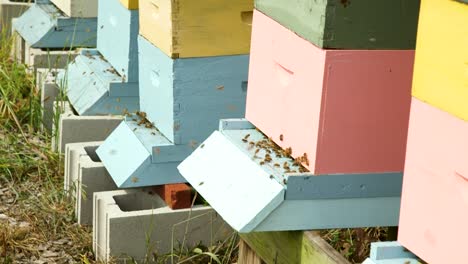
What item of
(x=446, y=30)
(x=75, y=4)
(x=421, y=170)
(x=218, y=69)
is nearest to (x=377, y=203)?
(x=421, y=170)

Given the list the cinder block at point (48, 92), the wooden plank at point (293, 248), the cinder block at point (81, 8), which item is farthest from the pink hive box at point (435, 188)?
the cinder block at point (81, 8)

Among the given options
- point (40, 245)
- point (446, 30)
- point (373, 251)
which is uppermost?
point (446, 30)

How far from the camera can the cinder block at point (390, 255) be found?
8.38ft

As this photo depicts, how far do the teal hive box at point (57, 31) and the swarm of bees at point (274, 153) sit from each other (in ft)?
8.20

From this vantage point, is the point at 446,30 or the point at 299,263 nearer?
the point at 446,30

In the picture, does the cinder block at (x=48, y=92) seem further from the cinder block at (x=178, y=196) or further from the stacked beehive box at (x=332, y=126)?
the stacked beehive box at (x=332, y=126)

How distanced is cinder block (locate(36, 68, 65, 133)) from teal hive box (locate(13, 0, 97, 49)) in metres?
0.31

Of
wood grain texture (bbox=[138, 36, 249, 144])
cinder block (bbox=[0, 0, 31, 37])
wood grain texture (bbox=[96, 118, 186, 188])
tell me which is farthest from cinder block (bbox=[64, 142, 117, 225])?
cinder block (bbox=[0, 0, 31, 37])

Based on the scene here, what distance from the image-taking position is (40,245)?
426 centimetres

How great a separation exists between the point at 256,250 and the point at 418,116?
1.11 meters

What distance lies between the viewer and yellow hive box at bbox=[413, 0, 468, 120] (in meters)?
2.34

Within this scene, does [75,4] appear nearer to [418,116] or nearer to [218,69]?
[218,69]

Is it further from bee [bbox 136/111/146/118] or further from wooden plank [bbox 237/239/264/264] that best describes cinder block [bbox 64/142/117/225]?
wooden plank [bbox 237/239/264/264]

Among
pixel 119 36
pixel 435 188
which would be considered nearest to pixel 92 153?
pixel 119 36
